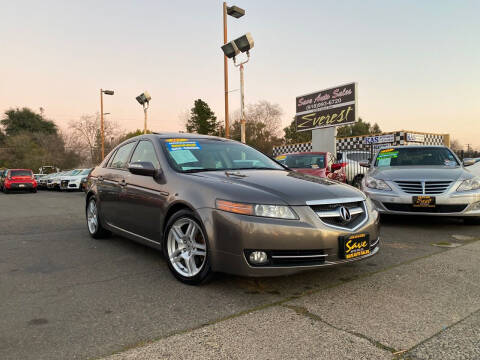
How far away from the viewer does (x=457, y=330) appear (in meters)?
2.28

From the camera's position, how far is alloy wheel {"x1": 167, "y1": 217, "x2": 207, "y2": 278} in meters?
3.16

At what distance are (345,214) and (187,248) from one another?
1414mm

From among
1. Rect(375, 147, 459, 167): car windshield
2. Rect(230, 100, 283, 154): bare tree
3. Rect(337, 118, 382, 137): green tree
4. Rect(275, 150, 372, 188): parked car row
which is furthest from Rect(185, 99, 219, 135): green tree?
Rect(375, 147, 459, 167): car windshield

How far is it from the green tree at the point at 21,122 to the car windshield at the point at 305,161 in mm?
59017

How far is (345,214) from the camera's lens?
2.97 m

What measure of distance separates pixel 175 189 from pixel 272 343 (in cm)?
171

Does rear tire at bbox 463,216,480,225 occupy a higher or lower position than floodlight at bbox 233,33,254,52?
lower

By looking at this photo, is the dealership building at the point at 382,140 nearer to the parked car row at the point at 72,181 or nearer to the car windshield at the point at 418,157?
the car windshield at the point at 418,157

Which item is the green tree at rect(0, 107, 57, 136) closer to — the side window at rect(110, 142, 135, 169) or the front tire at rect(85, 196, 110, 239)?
the front tire at rect(85, 196, 110, 239)

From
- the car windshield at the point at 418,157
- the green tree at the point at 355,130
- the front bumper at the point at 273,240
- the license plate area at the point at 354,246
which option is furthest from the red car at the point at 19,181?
the green tree at the point at 355,130

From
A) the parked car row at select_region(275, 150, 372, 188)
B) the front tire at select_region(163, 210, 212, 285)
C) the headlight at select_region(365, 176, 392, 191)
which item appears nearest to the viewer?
the front tire at select_region(163, 210, 212, 285)

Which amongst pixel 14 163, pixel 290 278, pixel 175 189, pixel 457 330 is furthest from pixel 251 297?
pixel 14 163

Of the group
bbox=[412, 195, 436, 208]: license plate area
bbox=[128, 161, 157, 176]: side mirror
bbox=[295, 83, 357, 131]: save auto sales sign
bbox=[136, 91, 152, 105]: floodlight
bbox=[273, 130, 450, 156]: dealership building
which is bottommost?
bbox=[412, 195, 436, 208]: license plate area

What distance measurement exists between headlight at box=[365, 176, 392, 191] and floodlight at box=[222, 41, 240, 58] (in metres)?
8.27
